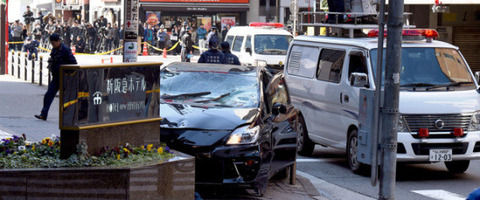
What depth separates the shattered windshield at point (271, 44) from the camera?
1086 inches

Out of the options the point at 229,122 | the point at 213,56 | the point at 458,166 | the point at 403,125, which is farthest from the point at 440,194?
the point at 213,56

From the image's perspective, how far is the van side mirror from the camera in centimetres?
1167

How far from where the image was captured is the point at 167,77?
38.1ft

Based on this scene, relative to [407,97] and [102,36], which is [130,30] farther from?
[102,36]

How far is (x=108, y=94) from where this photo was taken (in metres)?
7.72

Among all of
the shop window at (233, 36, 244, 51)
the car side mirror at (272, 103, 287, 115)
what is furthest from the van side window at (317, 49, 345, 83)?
the shop window at (233, 36, 244, 51)

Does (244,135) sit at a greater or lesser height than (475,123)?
greater

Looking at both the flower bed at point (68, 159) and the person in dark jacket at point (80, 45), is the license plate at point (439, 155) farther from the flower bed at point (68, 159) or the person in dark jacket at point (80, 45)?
the person in dark jacket at point (80, 45)

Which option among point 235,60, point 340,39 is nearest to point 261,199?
point 340,39

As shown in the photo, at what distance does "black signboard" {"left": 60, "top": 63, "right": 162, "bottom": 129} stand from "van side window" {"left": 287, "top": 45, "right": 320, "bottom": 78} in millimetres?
6185

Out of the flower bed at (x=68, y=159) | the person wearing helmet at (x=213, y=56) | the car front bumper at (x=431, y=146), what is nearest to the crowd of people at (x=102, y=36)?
A: the person wearing helmet at (x=213, y=56)

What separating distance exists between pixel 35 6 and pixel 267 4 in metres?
38.0

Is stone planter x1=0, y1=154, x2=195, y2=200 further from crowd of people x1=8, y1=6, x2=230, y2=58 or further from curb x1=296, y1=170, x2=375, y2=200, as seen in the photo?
crowd of people x1=8, y1=6, x2=230, y2=58

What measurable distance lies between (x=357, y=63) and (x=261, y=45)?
1466 centimetres
